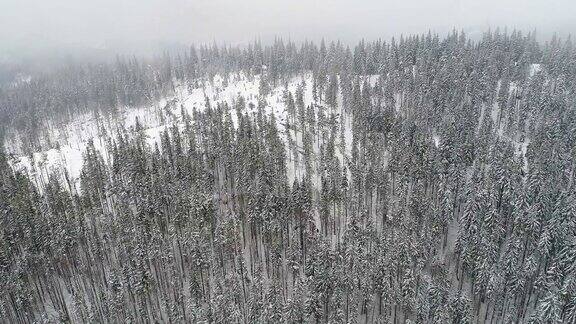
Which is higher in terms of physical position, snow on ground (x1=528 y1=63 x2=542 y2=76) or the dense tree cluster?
snow on ground (x1=528 y1=63 x2=542 y2=76)

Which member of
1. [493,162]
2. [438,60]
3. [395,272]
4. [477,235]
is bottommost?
[395,272]

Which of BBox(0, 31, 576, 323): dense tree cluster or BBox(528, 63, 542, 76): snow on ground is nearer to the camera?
BBox(0, 31, 576, 323): dense tree cluster

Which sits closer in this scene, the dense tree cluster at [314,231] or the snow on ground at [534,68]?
the dense tree cluster at [314,231]

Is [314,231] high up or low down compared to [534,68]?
down

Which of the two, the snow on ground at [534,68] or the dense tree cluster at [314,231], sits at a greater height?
the snow on ground at [534,68]

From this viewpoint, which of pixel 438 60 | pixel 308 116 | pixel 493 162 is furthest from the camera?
pixel 438 60

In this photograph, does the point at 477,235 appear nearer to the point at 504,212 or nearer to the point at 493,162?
the point at 504,212

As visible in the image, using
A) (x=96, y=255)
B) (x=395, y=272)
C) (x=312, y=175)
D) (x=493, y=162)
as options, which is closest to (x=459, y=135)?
(x=493, y=162)

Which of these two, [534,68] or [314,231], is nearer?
[314,231]
